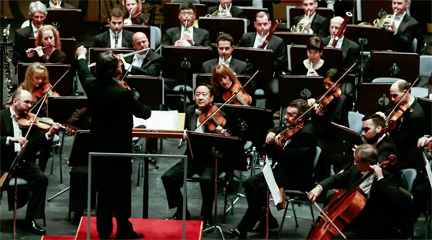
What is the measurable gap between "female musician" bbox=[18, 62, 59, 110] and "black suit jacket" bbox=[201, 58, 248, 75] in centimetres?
154

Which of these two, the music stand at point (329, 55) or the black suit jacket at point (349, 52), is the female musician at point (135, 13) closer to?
the music stand at point (329, 55)

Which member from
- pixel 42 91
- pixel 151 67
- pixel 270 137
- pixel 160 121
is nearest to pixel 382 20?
pixel 151 67

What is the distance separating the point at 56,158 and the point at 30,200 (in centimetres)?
158

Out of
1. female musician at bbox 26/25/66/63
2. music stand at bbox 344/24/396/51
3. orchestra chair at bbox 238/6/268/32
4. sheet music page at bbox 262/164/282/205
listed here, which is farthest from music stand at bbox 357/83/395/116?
female musician at bbox 26/25/66/63

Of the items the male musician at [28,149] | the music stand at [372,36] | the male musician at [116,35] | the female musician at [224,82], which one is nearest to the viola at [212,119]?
the female musician at [224,82]

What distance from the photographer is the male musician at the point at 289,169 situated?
6.11 metres

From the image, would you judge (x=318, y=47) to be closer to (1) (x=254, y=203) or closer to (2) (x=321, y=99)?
(2) (x=321, y=99)

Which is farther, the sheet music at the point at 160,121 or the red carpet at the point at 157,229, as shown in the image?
the sheet music at the point at 160,121

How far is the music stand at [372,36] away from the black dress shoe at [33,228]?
12.9 feet

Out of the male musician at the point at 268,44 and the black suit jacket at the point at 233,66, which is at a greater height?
the male musician at the point at 268,44

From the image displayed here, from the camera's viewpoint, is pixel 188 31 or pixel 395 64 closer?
pixel 395 64

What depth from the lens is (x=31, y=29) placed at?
334 inches

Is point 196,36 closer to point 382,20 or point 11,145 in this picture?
point 382,20

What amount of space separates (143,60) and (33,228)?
230 cm
